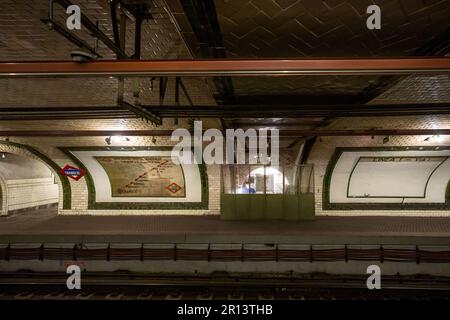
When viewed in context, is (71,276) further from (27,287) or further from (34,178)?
(34,178)

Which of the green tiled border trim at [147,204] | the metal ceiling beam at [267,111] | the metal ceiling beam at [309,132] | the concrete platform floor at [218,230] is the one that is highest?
the metal ceiling beam at [267,111]

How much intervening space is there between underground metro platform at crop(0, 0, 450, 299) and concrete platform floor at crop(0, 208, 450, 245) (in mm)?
60

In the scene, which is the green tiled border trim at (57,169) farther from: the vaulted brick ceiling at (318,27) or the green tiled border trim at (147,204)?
the vaulted brick ceiling at (318,27)

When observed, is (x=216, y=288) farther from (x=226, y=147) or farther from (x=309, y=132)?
(x=226, y=147)

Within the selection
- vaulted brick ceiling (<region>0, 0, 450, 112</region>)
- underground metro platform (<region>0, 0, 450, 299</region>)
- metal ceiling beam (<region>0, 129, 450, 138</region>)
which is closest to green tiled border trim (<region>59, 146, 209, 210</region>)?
underground metro platform (<region>0, 0, 450, 299</region>)

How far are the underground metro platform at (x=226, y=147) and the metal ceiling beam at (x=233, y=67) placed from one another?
15 millimetres

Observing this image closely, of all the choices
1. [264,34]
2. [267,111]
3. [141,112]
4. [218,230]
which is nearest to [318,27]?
[264,34]

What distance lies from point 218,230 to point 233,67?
19.1 ft

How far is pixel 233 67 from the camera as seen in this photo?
2.79m

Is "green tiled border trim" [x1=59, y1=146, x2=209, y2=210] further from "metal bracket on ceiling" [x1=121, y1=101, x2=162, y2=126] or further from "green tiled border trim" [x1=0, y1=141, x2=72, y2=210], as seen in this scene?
"metal bracket on ceiling" [x1=121, y1=101, x2=162, y2=126]

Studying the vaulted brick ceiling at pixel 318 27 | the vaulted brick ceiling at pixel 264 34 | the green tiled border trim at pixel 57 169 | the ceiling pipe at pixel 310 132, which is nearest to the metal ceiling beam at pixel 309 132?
→ the ceiling pipe at pixel 310 132

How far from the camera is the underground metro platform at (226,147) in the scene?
11.1ft
